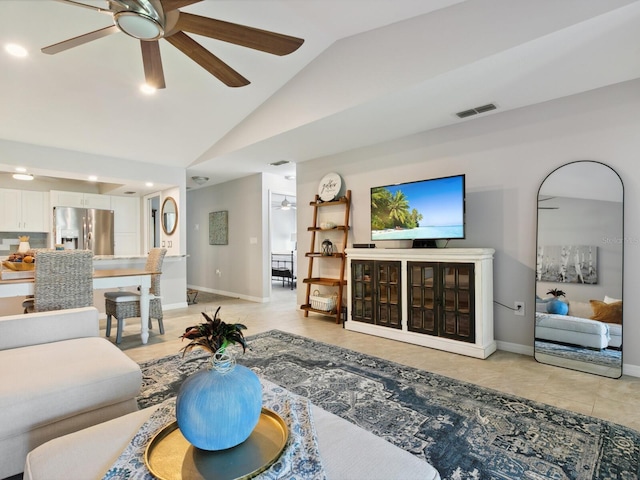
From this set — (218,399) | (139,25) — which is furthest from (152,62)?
(218,399)

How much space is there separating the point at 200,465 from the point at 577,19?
9.53 feet

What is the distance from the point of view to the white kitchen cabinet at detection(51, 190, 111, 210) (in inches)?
238

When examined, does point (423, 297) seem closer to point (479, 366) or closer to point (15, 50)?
point (479, 366)

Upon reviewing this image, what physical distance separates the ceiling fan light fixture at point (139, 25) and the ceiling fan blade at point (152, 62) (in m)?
0.15

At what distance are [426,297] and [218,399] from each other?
2798 mm

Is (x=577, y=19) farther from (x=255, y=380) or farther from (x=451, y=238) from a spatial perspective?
(x=255, y=380)

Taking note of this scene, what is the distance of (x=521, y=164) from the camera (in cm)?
321

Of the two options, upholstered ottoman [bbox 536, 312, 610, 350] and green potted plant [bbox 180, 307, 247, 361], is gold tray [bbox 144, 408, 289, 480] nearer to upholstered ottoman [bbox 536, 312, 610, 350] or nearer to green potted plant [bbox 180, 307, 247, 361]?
green potted plant [bbox 180, 307, 247, 361]

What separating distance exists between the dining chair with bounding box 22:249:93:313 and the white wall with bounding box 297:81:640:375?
338 centimetres

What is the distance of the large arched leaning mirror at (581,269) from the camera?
2.72 meters

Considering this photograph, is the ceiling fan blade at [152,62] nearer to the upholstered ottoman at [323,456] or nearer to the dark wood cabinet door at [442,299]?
the upholstered ottoman at [323,456]

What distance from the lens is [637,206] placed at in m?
2.65

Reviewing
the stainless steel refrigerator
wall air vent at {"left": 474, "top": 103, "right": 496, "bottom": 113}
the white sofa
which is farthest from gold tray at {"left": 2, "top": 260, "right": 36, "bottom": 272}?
Answer: wall air vent at {"left": 474, "top": 103, "right": 496, "bottom": 113}

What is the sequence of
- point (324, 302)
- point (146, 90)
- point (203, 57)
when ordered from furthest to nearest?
point (324, 302), point (146, 90), point (203, 57)
